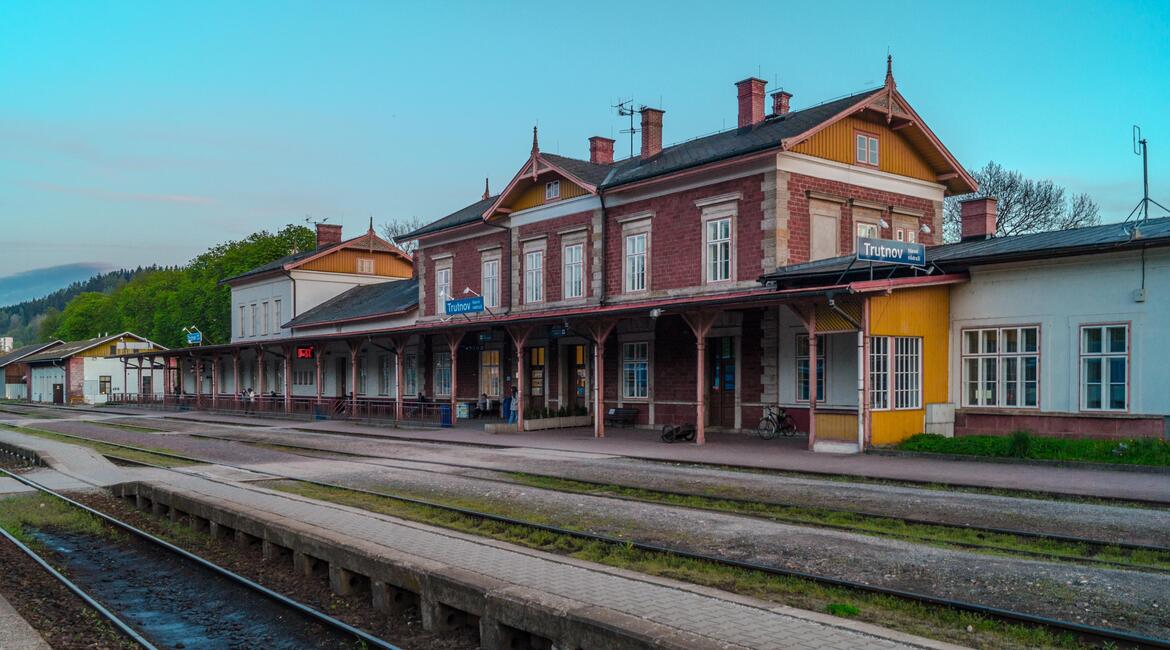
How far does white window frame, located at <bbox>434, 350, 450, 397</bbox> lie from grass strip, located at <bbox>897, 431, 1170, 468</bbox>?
19.5 metres

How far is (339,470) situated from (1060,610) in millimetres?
12861

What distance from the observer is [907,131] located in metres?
24.7

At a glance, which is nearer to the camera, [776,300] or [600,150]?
[776,300]

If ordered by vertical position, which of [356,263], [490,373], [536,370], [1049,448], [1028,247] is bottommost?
[1049,448]

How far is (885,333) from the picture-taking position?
57.3 ft

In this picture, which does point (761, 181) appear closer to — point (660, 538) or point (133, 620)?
point (660, 538)

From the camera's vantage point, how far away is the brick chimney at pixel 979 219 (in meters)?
22.1

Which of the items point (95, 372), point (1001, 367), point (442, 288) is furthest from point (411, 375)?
point (95, 372)

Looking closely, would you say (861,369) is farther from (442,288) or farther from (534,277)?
(442,288)

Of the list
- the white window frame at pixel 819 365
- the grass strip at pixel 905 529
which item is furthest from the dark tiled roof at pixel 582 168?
the grass strip at pixel 905 529

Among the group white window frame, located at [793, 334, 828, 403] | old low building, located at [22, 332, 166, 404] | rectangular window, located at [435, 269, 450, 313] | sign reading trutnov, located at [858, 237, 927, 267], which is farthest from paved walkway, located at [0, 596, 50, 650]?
old low building, located at [22, 332, 166, 404]

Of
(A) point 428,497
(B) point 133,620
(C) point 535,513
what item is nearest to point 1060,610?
(C) point 535,513

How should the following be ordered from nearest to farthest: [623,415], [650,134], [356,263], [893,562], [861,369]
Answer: [893,562] < [861,369] < [623,415] < [650,134] < [356,263]

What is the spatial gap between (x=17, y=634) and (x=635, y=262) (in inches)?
788
